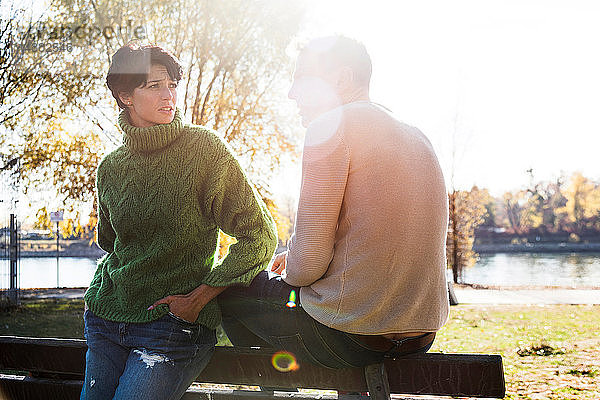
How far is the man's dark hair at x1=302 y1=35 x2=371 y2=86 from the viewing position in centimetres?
202

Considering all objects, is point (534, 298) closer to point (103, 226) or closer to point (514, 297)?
point (514, 297)

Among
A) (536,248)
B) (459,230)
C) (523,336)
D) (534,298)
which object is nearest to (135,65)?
(523,336)

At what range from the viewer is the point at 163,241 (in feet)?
7.01

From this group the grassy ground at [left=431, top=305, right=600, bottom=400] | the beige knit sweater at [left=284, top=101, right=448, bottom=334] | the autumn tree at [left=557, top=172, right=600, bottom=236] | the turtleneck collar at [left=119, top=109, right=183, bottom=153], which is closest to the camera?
the beige knit sweater at [left=284, top=101, right=448, bottom=334]

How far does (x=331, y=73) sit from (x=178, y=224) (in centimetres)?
69

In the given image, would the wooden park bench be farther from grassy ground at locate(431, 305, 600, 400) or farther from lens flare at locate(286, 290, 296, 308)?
grassy ground at locate(431, 305, 600, 400)

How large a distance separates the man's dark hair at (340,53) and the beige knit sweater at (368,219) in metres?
0.19

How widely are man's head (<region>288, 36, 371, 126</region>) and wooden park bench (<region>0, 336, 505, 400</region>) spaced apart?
0.83 m

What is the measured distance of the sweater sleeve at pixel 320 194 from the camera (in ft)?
6.05

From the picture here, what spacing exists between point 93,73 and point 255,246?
11428 millimetres

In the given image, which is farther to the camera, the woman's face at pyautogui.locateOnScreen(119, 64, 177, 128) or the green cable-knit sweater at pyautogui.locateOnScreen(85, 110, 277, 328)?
the woman's face at pyautogui.locateOnScreen(119, 64, 177, 128)

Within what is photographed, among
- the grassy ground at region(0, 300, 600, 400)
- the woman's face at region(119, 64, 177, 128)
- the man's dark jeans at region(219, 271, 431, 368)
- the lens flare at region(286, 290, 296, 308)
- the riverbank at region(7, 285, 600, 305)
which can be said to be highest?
the woman's face at region(119, 64, 177, 128)

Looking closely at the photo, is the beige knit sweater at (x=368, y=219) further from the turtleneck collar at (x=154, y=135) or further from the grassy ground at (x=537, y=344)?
the grassy ground at (x=537, y=344)

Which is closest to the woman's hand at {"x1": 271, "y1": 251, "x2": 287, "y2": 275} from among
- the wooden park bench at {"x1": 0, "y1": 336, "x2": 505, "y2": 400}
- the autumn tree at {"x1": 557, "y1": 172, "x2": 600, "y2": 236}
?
the wooden park bench at {"x1": 0, "y1": 336, "x2": 505, "y2": 400}
